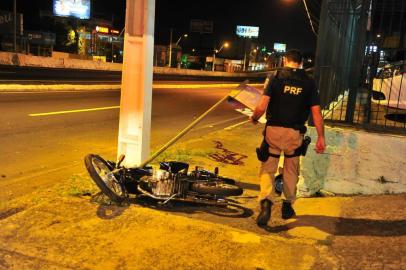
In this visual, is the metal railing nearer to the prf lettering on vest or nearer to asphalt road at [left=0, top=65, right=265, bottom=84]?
the prf lettering on vest

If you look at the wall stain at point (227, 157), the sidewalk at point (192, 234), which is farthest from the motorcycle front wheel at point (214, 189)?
the wall stain at point (227, 157)

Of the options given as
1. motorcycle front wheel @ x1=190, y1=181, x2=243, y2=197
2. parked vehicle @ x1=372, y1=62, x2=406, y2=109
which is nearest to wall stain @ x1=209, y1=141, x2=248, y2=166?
parked vehicle @ x1=372, y1=62, x2=406, y2=109

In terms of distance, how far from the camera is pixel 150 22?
573cm

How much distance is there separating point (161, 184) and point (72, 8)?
6622 centimetres

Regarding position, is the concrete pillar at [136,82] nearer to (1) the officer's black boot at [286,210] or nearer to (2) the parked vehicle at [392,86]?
(1) the officer's black boot at [286,210]

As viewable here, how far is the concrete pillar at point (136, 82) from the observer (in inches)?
227

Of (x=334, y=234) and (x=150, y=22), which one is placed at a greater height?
(x=150, y=22)

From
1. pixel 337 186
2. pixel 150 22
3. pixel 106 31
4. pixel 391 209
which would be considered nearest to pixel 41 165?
pixel 150 22

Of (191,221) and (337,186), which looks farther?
(337,186)

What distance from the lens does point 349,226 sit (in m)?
4.98

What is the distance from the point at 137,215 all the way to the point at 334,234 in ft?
6.53

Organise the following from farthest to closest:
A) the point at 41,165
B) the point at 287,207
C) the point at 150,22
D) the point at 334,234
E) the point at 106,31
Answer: the point at 106,31, the point at 41,165, the point at 150,22, the point at 287,207, the point at 334,234

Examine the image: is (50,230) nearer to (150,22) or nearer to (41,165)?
(150,22)

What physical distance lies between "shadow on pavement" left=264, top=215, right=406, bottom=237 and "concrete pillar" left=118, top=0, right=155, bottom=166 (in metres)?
2.01
